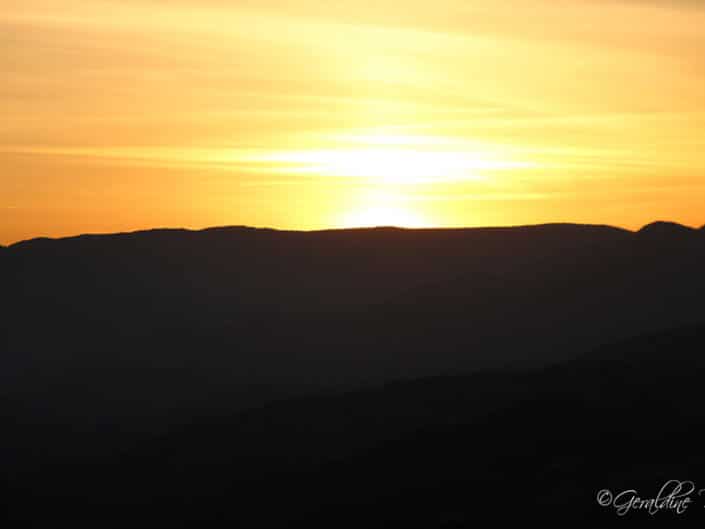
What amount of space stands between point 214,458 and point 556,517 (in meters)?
49.9

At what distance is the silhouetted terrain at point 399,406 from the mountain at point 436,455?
0.27 m

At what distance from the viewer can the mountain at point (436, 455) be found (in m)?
84.2

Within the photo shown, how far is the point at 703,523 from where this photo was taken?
68438 millimetres

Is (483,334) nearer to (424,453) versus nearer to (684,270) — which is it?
(684,270)

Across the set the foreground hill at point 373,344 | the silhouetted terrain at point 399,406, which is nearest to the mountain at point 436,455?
the silhouetted terrain at point 399,406

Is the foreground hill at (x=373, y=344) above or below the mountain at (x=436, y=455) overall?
above

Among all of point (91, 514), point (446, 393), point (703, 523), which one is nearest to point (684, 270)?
point (446, 393)

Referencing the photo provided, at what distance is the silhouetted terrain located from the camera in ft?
300

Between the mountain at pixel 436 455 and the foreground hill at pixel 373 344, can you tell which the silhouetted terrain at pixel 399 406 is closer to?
the mountain at pixel 436 455
